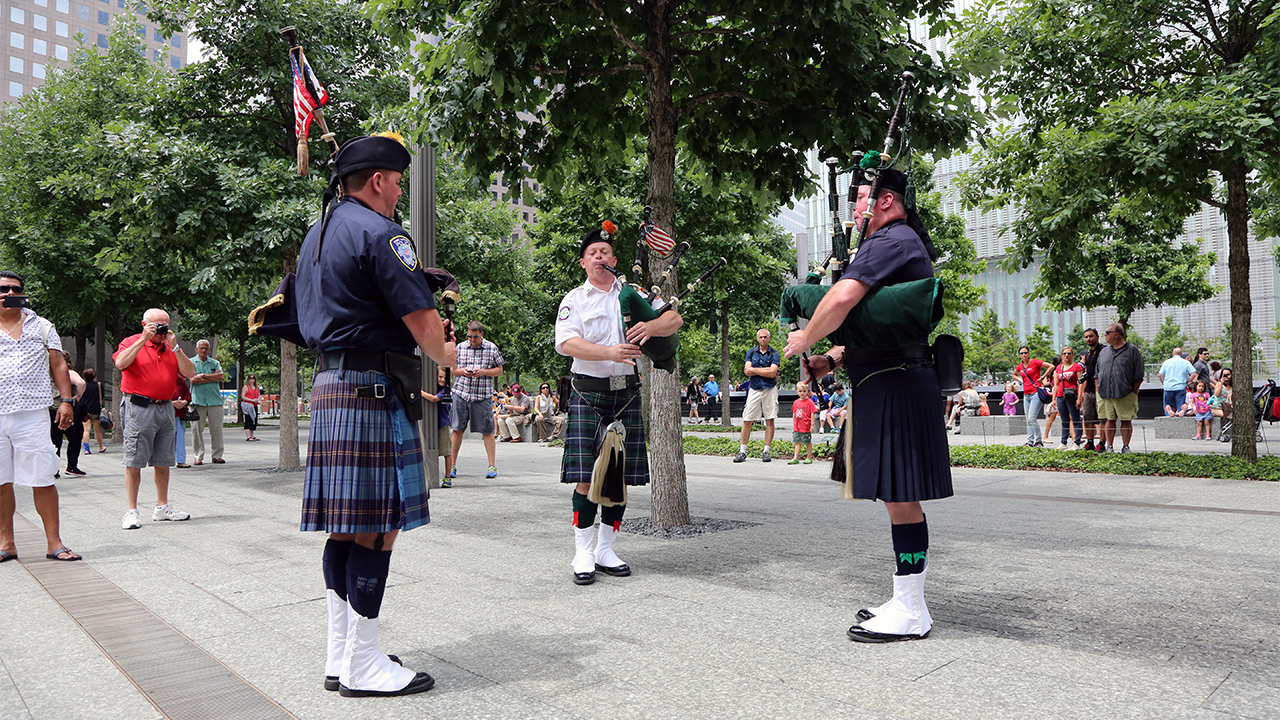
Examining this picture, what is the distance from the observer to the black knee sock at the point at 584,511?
16.0 feet

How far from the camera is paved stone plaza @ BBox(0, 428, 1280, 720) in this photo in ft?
9.53

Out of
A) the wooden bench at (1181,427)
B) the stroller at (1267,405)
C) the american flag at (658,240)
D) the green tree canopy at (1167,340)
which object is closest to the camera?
the american flag at (658,240)

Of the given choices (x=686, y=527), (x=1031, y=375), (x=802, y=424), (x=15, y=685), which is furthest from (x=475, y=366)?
(x=1031, y=375)

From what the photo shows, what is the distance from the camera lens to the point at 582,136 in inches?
306

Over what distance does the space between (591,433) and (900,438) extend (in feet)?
A: 6.55

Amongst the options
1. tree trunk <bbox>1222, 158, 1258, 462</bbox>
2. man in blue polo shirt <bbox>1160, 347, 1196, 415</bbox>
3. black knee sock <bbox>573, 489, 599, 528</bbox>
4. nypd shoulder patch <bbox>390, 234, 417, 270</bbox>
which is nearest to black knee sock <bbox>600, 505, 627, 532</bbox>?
black knee sock <bbox>573, 489, 599, 528</bbox>

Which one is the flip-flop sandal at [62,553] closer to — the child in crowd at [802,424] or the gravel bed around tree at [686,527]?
the gravel bed around tree at [686,527]

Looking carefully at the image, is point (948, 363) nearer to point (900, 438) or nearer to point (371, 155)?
point (900, 438)

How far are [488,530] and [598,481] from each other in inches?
87.8

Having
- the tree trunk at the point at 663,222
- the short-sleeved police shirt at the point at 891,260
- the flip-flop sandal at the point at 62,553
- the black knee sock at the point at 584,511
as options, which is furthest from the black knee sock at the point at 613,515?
the flip-flop sandal at the point at 62,553

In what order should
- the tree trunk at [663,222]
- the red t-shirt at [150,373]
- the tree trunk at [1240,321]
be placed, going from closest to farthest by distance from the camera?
the tree trunk at [663,222] → the red t-shirt at [150,373] → the tree trunk at [1240,321]

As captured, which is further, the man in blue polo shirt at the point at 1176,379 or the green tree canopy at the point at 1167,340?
the green tree canopy at the point at 1167,340

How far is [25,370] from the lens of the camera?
5.71m

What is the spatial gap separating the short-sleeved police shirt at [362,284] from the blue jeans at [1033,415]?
13973 millimetres
